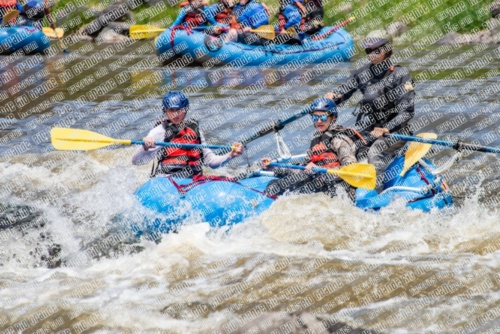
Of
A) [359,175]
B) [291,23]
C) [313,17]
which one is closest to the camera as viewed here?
[359,175]

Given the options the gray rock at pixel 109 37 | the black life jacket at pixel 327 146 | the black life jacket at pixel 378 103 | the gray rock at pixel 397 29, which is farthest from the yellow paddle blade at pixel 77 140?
the gray rock at pixel 109 37

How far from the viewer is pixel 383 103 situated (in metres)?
8.19

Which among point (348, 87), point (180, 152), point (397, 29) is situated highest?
point (180, 152)

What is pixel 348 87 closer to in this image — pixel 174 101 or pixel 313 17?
pixel 174 101

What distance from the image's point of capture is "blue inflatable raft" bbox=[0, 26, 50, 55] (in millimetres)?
17469

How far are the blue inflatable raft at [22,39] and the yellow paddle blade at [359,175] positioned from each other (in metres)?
11.9

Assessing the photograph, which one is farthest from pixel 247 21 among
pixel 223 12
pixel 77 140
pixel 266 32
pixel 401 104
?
pixel 401 104

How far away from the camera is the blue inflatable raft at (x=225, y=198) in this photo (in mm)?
7609

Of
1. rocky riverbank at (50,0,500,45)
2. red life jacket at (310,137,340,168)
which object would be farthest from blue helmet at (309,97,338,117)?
rocky riverbank at (50,0,500,45)

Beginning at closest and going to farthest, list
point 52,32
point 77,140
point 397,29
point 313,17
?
point 77,140 → point 313,17 → point 397,29 → point 52,32

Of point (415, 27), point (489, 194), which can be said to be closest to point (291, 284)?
point (489, 194)

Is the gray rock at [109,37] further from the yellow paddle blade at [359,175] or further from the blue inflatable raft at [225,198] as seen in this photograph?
the yellow paddle blade at [359,175]

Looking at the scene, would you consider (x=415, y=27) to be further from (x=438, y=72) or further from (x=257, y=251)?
(x=257, y=251)

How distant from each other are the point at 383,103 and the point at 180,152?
2.16 m
